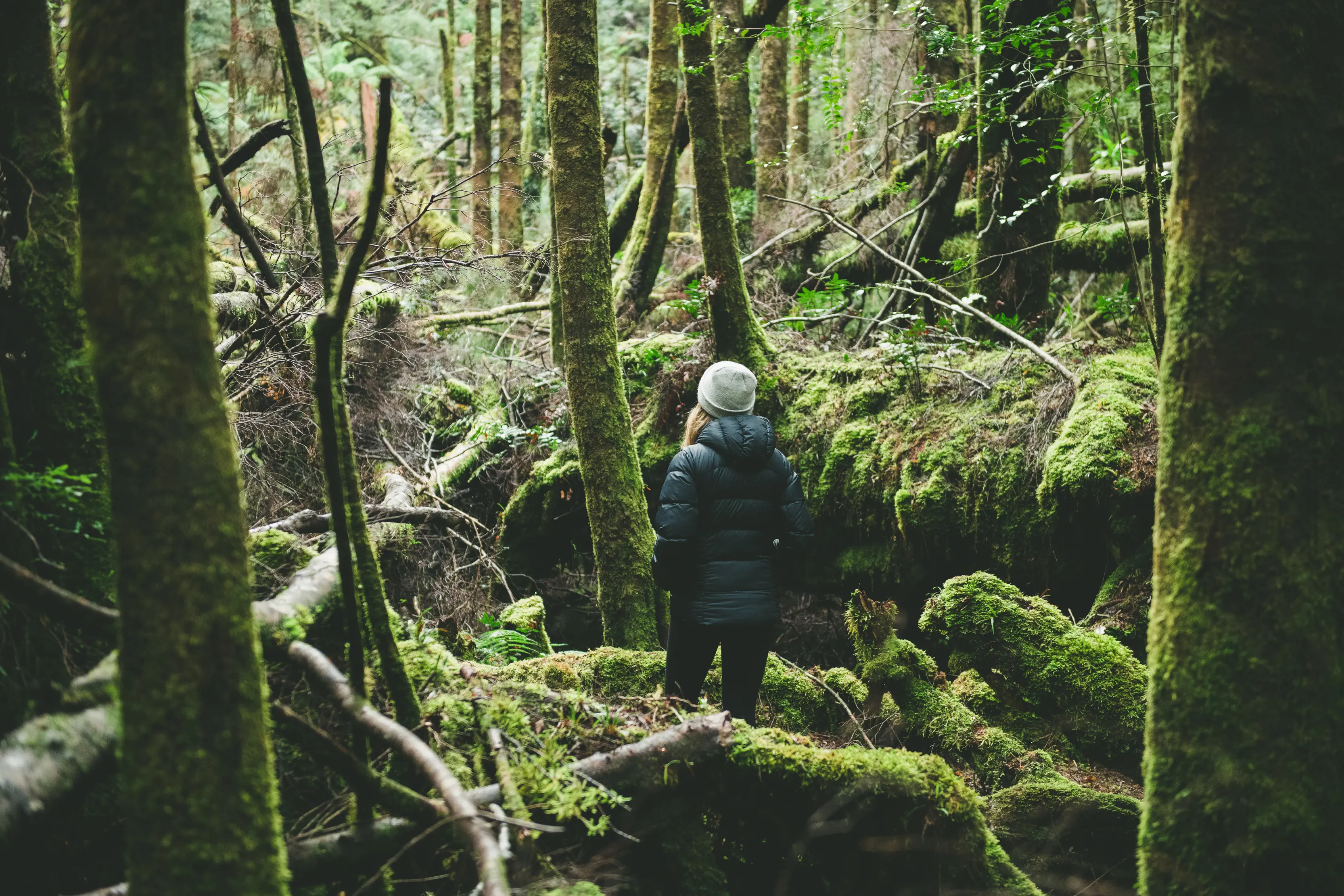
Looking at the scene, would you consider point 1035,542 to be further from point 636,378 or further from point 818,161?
point 818,161

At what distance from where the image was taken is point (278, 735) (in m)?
3.34

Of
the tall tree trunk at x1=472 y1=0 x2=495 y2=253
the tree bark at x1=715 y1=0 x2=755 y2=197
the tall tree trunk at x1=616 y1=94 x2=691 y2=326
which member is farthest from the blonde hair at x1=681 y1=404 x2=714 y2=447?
the tall tree trunk at x1=472 y1=0 x2=495 y2=253

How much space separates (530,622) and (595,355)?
7.65ft

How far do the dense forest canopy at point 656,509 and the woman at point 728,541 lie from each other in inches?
10.2

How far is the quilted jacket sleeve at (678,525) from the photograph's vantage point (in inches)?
191

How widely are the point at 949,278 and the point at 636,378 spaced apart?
365cm

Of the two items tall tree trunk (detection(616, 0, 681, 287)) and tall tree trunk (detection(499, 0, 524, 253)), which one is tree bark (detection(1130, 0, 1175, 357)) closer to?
tall tree trunk (detection(616, 0, 681, 287))

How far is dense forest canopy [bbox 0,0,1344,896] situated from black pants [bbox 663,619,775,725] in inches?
7.3

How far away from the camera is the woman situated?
16.0 ft

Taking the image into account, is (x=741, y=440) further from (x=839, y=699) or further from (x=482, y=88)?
(x=482, y=88)

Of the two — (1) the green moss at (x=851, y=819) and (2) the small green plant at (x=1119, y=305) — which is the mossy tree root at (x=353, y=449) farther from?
(2) the small green plant at (x=1119, y=305)

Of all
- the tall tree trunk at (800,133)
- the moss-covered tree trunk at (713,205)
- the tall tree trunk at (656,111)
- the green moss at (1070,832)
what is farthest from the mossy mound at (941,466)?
the tall tree trunk at (800,133)

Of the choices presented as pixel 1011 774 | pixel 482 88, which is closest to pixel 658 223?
pixel 1011 774

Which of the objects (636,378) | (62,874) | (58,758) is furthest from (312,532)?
(636,378)
